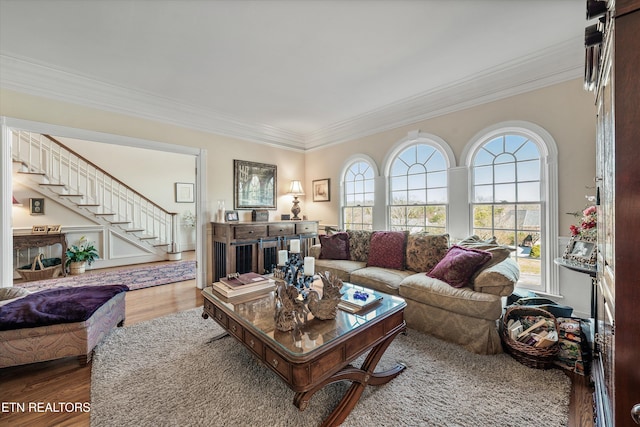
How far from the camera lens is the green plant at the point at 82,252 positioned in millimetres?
4676

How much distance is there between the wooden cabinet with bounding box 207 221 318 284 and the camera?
3.71 m

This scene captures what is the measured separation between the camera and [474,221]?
10.3ft

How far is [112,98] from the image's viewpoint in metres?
3.11

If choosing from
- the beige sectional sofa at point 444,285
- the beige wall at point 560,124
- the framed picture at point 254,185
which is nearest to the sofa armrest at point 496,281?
the beige sectional sofa at point 444,285

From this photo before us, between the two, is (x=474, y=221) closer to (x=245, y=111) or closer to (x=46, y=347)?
(x=245, y=111)

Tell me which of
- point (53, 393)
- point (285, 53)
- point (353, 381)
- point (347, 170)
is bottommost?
point (53, 393)

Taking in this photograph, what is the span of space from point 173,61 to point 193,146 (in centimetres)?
140

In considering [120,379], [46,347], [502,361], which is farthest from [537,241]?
[46,347]

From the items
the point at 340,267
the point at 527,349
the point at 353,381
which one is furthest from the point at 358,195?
the point at 353,381

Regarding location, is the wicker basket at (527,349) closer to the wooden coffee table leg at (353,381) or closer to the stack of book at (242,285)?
the wooden coffee table leg at (353,381)

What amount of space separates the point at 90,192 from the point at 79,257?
1.52 meters

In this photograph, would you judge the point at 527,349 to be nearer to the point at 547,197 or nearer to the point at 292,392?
the point at 547,197

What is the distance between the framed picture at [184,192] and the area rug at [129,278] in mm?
2368

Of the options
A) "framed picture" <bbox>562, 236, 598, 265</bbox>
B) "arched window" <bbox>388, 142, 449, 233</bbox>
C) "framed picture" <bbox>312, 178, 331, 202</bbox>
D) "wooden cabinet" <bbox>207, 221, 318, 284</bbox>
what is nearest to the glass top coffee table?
"framed picture" <bbox>562, 236, 598, 265</bbox>
